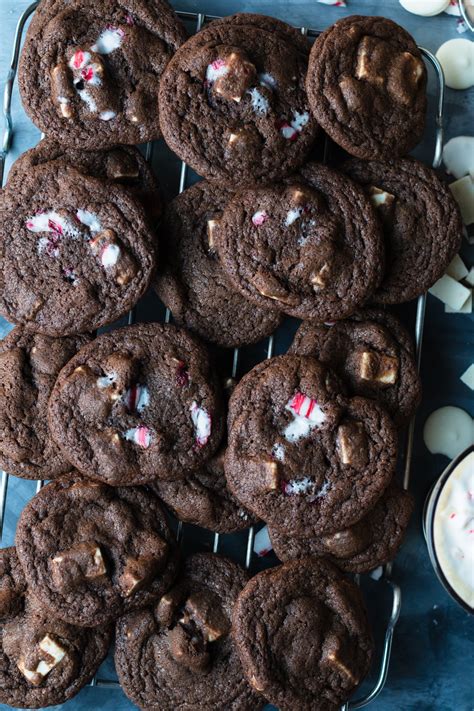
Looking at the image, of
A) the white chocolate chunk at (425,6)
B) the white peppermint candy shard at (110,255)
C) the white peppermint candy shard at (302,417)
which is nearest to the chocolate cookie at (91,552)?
the white peppermint candy shard at (302,417)

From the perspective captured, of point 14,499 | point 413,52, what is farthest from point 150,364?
point 413,52

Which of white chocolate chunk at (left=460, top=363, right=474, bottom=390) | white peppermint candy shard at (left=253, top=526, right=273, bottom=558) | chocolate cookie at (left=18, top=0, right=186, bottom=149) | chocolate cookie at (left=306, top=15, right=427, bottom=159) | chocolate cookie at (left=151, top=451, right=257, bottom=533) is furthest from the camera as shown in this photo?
white chocolate chunk at (left=460, top=363, right=474, bottom=390)

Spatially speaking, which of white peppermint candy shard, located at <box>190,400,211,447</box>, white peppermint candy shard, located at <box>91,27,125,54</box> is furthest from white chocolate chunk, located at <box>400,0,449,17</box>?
white peppermint candy shard, located at <box>190,400,211,447</box>

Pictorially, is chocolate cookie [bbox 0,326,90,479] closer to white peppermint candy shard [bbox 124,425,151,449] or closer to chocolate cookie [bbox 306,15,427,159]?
white peppermint candy shard [bbox 124,425,151,449]

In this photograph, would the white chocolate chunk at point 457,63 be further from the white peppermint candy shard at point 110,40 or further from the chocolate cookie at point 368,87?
the white peppermint candy shard at point 110,40

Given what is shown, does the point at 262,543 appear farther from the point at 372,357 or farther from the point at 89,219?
the point at 89,219

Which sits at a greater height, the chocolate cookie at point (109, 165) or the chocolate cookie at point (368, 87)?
the chocolate cookie at point (368, 87)

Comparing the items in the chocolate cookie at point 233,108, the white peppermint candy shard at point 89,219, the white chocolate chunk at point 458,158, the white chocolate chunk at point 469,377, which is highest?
the chocolate cookie at point 233,108
